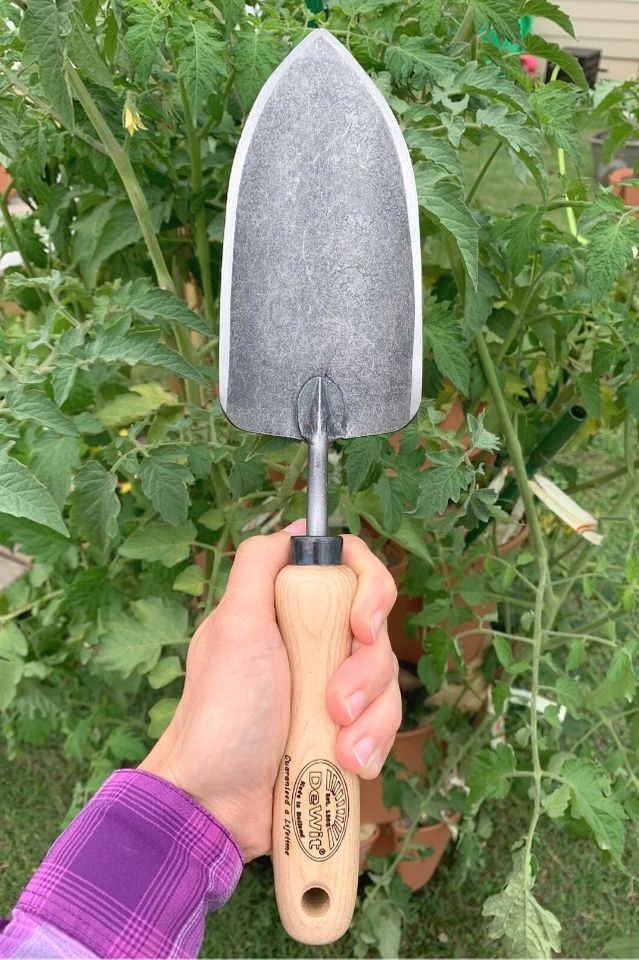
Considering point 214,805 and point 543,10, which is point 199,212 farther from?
point 214,805

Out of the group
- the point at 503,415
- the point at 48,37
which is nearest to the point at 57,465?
the point at 48,37

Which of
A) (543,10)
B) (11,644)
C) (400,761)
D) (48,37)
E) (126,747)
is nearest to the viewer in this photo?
(48,37)

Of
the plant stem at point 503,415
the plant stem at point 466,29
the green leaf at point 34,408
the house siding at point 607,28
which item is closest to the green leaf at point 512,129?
the plant stem at point 466,29

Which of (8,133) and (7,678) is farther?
(7,678)

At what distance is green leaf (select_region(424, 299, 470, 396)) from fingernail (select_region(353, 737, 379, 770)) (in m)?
0.35

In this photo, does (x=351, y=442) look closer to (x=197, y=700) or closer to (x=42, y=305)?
(x=197, y=700)

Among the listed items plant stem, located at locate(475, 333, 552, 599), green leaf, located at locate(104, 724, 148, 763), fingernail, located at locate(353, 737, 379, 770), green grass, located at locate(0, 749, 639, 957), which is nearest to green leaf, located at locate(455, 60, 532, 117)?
plant stem, located at locate(475, 333, 552, 599)

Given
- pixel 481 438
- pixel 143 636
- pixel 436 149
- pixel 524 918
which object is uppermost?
pixel 436 149

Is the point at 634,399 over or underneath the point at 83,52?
underneath

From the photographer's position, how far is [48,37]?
548 millimetres

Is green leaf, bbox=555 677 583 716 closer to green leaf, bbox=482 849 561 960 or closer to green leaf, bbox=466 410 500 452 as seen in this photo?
green leaf, bbox=482 849 561 960

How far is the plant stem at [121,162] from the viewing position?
646mm

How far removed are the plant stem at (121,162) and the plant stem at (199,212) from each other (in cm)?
10

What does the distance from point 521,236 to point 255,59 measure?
31cm
